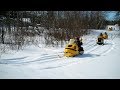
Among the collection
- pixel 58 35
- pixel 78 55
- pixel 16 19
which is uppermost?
pixel 16 19

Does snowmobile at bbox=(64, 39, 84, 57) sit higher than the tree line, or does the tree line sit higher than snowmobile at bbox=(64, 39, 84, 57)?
the tree line

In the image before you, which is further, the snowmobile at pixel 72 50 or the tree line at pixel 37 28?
the tree line at pixel 37 28

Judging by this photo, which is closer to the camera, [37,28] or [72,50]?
[72,50]

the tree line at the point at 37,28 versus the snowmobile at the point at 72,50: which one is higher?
the tree line at the point at 37,28

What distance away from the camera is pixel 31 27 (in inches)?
551

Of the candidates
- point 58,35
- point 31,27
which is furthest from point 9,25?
point 58,35

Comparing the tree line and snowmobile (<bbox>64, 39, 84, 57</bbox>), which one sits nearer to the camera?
snowmobile (<bbox>64, 39, 84, 57</bbox>)

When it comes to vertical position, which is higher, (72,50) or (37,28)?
(37,28)

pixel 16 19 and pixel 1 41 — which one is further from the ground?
pixel 16 19
